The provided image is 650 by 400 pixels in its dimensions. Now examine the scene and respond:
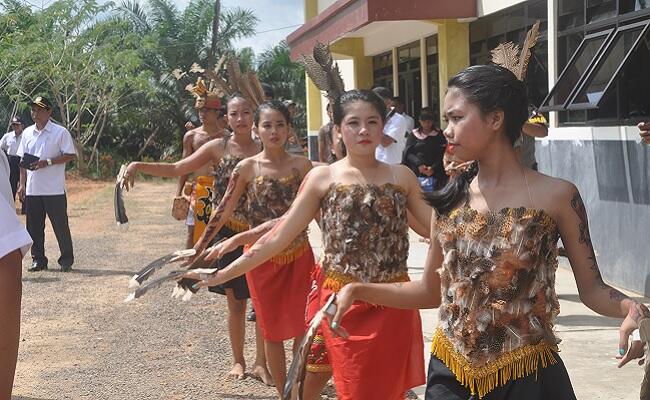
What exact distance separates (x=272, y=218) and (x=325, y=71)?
0.95m

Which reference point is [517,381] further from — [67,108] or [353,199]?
[67,108]

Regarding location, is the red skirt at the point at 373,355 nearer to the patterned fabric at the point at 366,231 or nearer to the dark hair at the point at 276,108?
the patterned fabric at the point at 366,231

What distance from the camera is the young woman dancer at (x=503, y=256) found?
9.77 feet

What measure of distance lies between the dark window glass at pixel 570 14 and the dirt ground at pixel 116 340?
4466 millimetres

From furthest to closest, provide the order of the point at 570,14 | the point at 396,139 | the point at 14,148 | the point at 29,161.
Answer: the point at 14,148
the point at 29,161
the point at 396,139
the point at 570,14

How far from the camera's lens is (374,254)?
14.0 feet

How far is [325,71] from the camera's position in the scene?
5391 millimetres

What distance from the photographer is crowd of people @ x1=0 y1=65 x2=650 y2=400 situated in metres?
2.99

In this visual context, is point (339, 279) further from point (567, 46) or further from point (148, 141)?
point (148, 141)

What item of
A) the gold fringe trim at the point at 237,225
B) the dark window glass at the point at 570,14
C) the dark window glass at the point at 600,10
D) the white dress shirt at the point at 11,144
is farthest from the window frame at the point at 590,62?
the white dress shirt at the point at 11,144

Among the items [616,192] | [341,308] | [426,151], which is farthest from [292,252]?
[426,151]

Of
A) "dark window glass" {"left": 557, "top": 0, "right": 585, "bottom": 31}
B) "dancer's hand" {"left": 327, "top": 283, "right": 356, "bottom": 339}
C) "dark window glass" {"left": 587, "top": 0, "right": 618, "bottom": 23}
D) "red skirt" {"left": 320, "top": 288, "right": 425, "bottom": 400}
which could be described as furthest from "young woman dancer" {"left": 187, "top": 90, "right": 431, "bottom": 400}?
"dark window glass" {"left": 557, "top": 0, "right": 585, "bottom": 31}

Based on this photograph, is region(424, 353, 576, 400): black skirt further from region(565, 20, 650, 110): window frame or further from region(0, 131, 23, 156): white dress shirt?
region(0, 131, 23, 156): white dress shirt

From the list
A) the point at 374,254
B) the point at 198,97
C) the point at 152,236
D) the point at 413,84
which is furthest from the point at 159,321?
the point at 413,84
